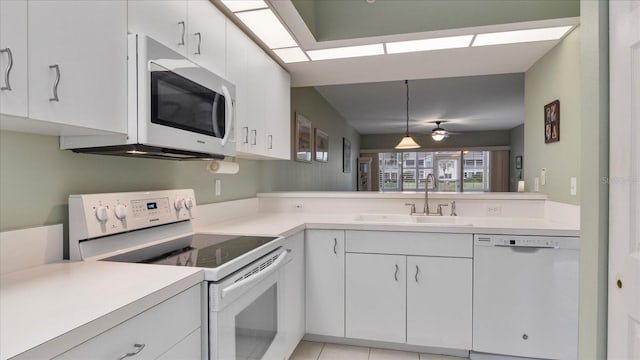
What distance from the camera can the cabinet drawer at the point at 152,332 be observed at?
2.56ft

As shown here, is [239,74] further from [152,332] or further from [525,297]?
[525,297]

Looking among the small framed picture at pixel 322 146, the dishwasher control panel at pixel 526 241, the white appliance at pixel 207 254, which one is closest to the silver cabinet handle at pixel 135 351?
the white appliance at pixel 207 254

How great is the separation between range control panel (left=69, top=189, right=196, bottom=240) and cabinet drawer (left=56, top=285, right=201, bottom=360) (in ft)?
1.74

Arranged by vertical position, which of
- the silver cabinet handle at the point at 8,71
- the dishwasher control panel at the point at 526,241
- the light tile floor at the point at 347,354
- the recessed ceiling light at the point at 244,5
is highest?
the recessed ceiling light at the point at 244,5

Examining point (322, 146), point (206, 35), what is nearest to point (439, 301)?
point (206, 35)

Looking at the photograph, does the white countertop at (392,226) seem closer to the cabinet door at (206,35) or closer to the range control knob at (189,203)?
the range control knob at (189,203)

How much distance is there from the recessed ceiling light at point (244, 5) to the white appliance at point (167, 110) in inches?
17.6

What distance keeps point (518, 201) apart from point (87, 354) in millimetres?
2728

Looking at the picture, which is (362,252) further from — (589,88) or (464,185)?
(464,185)

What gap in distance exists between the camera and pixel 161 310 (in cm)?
97

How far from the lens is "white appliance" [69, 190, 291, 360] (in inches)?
47.0

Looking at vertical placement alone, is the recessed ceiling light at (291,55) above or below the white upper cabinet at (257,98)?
above

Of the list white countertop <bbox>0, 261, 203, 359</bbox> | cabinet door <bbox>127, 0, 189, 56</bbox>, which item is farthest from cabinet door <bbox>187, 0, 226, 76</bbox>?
white countertop <bbox>0, 261, 203, 359</bbox>
